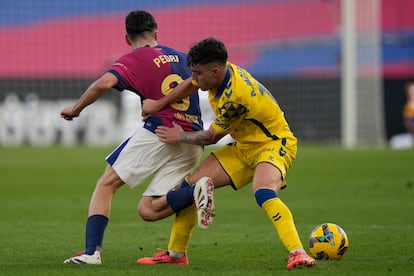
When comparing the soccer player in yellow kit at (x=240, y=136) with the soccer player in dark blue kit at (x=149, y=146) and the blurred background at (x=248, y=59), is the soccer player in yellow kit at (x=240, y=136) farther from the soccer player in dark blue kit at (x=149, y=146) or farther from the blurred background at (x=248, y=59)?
the blurred background at (x=248, y=59)

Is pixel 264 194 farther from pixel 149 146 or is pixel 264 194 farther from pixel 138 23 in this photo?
pixel 138 23

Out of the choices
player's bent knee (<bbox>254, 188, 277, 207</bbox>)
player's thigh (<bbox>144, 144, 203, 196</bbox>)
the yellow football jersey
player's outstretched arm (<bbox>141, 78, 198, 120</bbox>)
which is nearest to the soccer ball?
player's bent knee (<bbox>254, 188, 277, 207</bbox>)

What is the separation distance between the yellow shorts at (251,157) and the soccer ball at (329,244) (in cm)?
55

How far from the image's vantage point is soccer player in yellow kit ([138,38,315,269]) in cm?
746

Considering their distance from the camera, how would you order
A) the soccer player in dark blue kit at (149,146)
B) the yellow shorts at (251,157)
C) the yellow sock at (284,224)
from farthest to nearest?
the soccer player in dark blue kit at (149,146), the yellow shorts at (251,157), the yellow sock at (284,224)

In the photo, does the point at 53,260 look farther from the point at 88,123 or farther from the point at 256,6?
the point at 256,6

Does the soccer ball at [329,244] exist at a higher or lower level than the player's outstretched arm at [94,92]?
lower

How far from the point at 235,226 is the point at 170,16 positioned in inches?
835

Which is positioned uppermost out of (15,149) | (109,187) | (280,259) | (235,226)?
(109,187)

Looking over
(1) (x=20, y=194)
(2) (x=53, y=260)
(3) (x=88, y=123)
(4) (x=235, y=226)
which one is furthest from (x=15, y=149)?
(2) (x=53, y=260)

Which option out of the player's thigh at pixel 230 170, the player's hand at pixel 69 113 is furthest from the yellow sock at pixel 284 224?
the player's hand at pixel 69 113

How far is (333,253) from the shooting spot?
26.2ft

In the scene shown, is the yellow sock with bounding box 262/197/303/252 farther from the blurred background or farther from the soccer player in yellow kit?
the blurred background

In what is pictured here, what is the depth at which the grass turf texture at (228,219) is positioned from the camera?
7816mm
